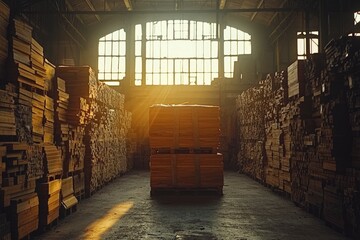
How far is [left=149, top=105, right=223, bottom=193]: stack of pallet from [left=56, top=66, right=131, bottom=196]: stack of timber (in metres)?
1.91

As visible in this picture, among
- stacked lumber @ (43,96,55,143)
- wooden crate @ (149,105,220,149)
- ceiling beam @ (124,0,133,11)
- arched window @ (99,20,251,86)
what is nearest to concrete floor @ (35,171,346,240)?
wooden crate @ (149,105,220,149)

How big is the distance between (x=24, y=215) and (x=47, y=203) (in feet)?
2.78

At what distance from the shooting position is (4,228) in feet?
17.1

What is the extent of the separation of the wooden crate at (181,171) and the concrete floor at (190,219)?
1.23 ft

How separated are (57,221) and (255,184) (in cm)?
843

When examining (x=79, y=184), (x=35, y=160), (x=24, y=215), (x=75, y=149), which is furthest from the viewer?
(x=79, y=184)

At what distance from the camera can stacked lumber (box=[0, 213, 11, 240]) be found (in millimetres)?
5141

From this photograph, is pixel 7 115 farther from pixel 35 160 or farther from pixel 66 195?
pixel 66 195

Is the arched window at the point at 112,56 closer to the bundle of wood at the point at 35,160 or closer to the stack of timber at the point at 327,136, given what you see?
the stack of timber at the point at 327,136

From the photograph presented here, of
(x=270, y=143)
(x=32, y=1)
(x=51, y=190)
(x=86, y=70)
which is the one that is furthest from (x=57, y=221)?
(x=32, y=1)

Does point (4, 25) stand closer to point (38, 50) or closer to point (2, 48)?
point (2, 48)

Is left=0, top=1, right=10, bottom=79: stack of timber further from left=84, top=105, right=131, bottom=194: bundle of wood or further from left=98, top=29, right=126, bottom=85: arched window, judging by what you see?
left=98, top=29, right=126, bottom=85: arched window

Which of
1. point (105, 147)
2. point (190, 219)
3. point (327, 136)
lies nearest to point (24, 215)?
point (190, 219)

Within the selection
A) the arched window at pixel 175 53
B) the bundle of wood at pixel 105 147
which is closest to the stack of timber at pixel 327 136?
the bundle of wood at pixel 105 147
